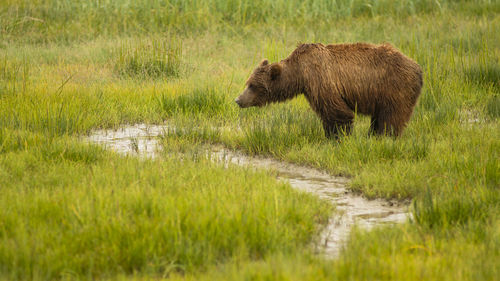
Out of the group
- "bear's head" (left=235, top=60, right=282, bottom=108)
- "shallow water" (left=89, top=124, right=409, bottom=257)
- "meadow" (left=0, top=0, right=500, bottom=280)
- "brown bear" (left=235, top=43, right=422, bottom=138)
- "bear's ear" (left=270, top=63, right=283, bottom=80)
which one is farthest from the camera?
"bear's head" (left=235, top=60, right=282, bottom=108)

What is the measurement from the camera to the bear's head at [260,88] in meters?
7.03

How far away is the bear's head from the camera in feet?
23.1

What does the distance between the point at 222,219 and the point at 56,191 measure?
61.6 inches

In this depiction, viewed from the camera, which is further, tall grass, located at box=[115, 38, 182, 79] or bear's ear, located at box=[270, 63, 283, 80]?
tall grass, located at box=[115, 38, 182, 79]

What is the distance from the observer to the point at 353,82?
262 inches

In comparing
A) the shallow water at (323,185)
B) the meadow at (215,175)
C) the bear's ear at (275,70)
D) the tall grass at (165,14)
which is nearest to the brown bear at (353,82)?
the bear's ear at (275,70)

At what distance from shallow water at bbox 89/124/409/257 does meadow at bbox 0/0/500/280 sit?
13 cm

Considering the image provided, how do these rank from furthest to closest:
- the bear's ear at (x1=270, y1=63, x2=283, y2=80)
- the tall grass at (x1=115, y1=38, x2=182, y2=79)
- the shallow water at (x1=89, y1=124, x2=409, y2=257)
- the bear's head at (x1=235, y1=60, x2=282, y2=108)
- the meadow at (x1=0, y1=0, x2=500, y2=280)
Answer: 1. the tall grass at (x1=115, y1=38, x2=182, y2=79)
2. the bear's head at (x1=235, y1=60, x2=282, y2=108)
3. the bear's ear at (x1=270, y1=63, x2=283, y2=80)
4. the shallow water at (x1=89, y1=124, x2=409, y2=257)
5. the meadow at (x1=0, y1=0, x2=500, y2=280)

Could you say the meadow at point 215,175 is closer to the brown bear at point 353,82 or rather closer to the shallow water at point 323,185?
the shallow water at point 323,185

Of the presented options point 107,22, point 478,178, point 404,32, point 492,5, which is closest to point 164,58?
point 107,22

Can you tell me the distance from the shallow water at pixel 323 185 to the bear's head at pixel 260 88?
2.24ft

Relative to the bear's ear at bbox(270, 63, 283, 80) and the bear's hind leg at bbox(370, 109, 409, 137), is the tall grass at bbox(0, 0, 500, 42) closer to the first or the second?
the bear's ear at bbox(270, 63, 283, 80)

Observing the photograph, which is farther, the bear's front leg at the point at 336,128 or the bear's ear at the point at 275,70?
the bear's ear at the point at 275,70

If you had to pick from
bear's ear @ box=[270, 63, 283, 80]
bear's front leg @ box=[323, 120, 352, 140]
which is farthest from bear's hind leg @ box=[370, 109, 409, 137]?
bear's ear @ box=[270, 63, 283, 80]
